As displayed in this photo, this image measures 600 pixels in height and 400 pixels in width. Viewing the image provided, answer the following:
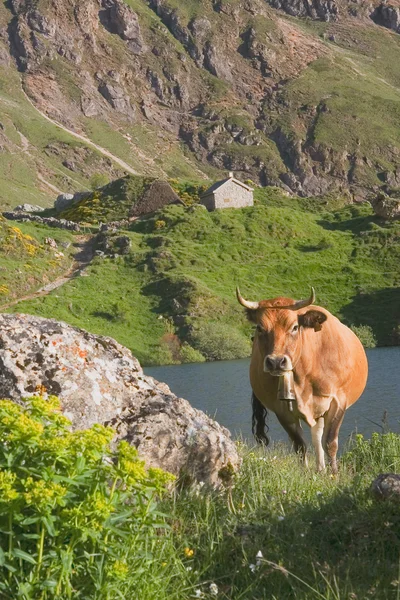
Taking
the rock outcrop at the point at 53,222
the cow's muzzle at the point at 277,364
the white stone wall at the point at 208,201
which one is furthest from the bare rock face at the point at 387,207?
the cow's muzzle at the point at 277,364

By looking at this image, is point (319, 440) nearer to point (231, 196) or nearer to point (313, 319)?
point (313, 319)

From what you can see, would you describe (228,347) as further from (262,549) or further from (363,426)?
(262,549)

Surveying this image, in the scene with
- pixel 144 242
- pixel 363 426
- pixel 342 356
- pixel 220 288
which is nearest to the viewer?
pixel 342 356

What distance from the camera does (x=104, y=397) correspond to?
6.81m

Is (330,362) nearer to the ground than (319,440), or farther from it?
farther from it

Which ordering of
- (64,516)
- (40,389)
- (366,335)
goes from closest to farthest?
(64,516)
(40,389)
(366,335)

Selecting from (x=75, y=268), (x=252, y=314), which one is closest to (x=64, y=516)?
(x=252, y=314)

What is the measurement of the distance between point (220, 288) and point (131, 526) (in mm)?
81102

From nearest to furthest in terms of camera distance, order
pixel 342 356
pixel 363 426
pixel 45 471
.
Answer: pixel 45 471, pixel 342 356, pixel 363 426

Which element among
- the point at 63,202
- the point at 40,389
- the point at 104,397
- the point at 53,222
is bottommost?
the point at 63,202

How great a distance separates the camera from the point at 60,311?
253 ft

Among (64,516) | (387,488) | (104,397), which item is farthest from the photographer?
(104,397)

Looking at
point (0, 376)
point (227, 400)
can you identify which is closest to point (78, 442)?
point (0, 376)

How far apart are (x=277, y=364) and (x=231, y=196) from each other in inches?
3924
